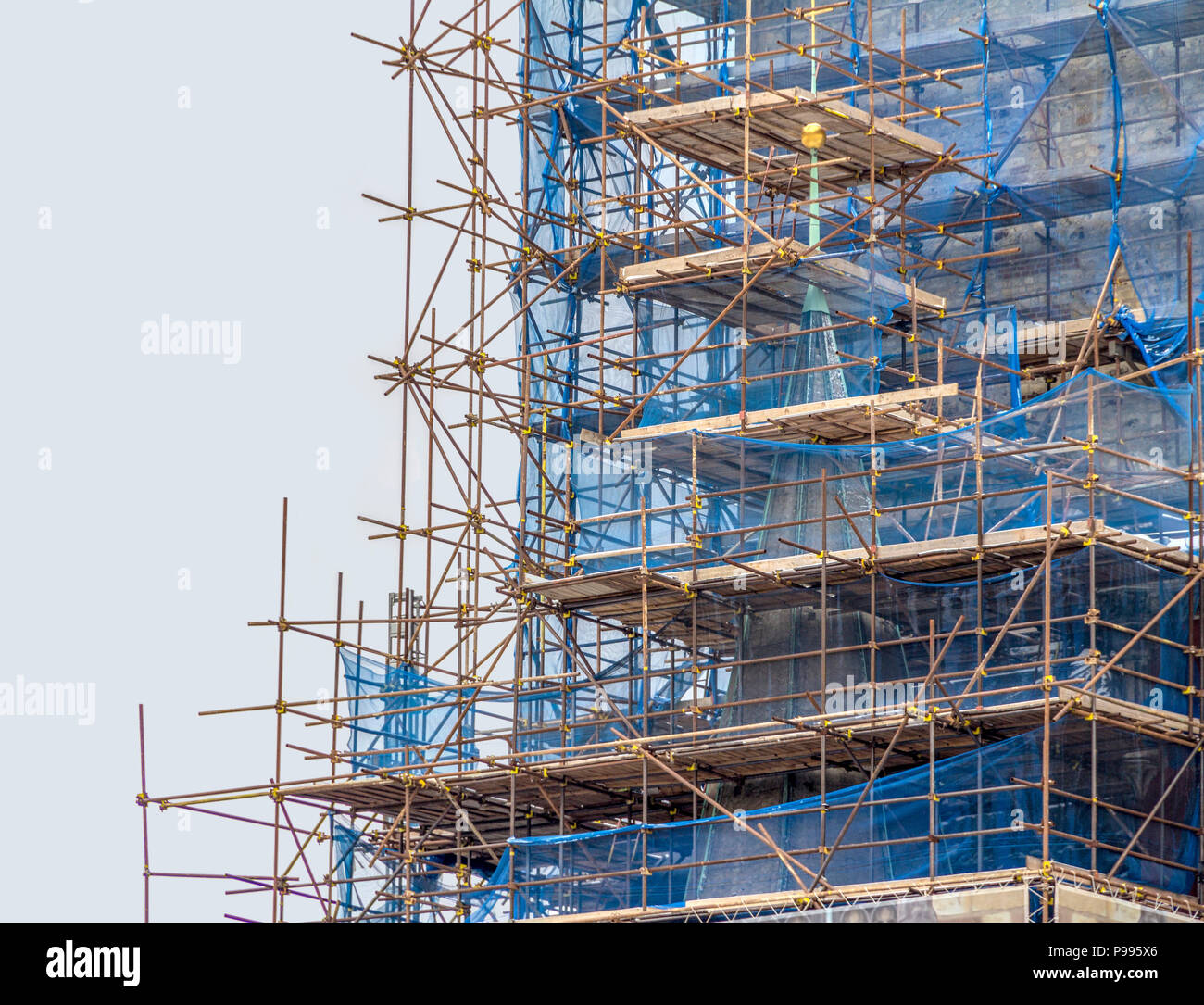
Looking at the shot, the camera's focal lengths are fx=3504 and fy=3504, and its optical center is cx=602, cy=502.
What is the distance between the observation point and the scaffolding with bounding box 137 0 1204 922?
131ft

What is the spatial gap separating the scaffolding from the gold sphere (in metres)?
0.04

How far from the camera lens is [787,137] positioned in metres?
45.2

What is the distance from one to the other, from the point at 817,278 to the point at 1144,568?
6.32m

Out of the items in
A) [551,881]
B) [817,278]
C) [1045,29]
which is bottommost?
[551,881]

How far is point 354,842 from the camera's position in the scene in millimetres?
46719

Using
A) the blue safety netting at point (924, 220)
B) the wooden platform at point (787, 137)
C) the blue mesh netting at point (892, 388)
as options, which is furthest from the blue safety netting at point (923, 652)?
the wooden platform at point (787, 137)

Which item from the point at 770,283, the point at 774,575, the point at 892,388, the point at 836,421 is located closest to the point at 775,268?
the point at 770,283

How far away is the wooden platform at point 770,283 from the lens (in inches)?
1738

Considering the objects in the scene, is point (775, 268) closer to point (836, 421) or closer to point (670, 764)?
point (836, 421)

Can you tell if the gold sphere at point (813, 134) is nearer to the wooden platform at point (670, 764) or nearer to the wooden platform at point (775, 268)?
the wooden platform at point (775, 268)

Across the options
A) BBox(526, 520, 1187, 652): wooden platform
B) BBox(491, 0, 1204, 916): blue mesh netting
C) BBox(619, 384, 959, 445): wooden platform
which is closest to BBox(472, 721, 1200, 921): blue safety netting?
BBox(491, 0, 1204, 916): blue mesh netting

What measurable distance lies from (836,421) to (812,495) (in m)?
0.95
